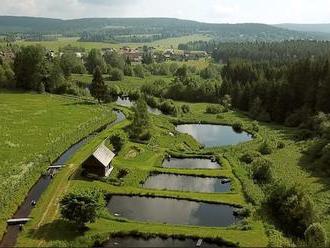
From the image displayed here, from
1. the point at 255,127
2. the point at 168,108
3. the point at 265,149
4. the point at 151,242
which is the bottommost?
the point at 168,108

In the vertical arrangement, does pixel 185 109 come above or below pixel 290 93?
below

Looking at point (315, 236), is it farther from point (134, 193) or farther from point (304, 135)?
point (304, 135)

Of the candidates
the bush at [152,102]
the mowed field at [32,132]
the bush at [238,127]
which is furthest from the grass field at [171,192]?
the bush at [152,102]

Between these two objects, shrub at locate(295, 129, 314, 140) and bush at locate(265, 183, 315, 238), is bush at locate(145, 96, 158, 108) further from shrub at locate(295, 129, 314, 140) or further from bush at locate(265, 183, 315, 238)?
bush at locate(265, 183, 315, 238)

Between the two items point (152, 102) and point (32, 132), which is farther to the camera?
point (152, 102)

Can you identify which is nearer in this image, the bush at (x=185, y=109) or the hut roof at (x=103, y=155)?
the hut roof at (x=103, y=155)

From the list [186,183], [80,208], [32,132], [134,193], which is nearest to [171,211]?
[134,193]

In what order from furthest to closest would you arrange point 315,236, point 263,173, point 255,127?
1. point 255,127
2. point 263,173
3. point 315,236

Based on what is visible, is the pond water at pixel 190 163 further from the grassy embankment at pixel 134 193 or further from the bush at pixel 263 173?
the bush at pixel 263 173
